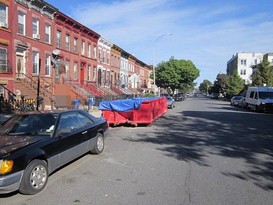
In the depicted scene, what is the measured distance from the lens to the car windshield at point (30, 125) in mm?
7391

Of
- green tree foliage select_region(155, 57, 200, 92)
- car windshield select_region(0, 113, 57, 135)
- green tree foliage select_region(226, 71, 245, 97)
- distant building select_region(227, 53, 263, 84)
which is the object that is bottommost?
car windshield select_region(0, 113, 57, 135)

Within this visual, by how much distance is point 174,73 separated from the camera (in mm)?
80062

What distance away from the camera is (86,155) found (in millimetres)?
9641

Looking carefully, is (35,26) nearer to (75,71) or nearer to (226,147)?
(75,71)

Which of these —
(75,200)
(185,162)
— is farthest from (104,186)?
(185,162)

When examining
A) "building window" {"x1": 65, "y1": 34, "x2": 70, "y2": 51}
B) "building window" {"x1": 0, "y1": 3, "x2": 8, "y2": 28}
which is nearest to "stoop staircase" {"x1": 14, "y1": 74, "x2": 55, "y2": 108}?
"building window" {"x1": 0, "y1": 3, "x2": 8, "y2": 28}

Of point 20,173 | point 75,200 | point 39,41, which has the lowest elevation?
point 75,200

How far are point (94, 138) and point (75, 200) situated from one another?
365 centimetres

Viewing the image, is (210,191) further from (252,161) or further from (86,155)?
(86,155)

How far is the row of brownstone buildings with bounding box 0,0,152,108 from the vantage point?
83.2 ft

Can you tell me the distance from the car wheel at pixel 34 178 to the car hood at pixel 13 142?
39 cm

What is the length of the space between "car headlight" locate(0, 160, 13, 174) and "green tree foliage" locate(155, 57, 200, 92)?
246ft

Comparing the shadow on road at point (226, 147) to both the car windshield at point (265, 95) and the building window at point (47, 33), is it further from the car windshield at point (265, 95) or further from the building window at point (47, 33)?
the building window at point (47, 33)

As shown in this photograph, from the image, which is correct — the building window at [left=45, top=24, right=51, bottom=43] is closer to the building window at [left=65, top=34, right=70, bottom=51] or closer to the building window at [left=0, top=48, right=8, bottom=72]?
the building window at [left=65, top=34, right=70, bottom=51]
